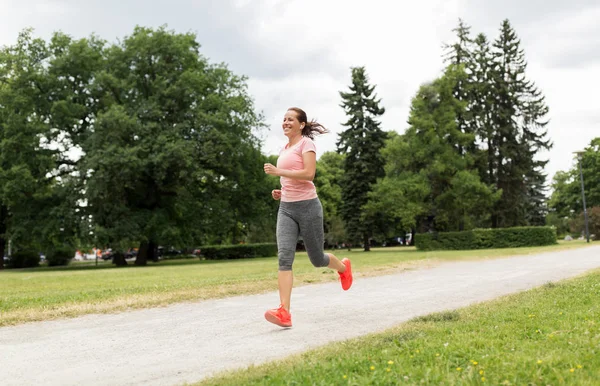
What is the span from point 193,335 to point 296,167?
2033mm

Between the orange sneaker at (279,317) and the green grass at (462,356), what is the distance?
1.04 meters

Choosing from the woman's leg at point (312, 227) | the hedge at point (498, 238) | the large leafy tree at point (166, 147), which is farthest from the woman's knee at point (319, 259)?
the hedge at point (498, 238)

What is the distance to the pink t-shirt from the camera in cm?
582

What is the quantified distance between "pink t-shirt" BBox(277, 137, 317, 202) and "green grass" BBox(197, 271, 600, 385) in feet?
5.66

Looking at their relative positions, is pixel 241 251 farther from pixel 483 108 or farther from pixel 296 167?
pixel 296 167

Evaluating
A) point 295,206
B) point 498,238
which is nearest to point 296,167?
point 295,206

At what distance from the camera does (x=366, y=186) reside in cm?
4509

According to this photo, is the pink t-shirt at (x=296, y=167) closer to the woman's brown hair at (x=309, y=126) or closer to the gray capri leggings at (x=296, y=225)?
the gray capri leggings at (x=296, y=225)

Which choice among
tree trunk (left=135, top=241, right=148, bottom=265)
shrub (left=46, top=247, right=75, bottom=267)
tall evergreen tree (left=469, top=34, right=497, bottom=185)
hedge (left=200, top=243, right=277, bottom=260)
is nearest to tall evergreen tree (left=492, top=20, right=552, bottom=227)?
tall evergreen tree (left=469, top=34, right=497, bottom=185)

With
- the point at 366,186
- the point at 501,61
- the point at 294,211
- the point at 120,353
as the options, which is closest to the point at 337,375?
the point at 120,353

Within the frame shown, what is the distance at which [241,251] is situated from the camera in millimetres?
43875

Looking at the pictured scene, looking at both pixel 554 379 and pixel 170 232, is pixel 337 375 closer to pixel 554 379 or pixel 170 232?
pixel 554 379

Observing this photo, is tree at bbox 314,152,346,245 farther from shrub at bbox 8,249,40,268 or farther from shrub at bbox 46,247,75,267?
shrub at bbox 8,249,40,268

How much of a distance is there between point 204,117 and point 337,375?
3000cm
